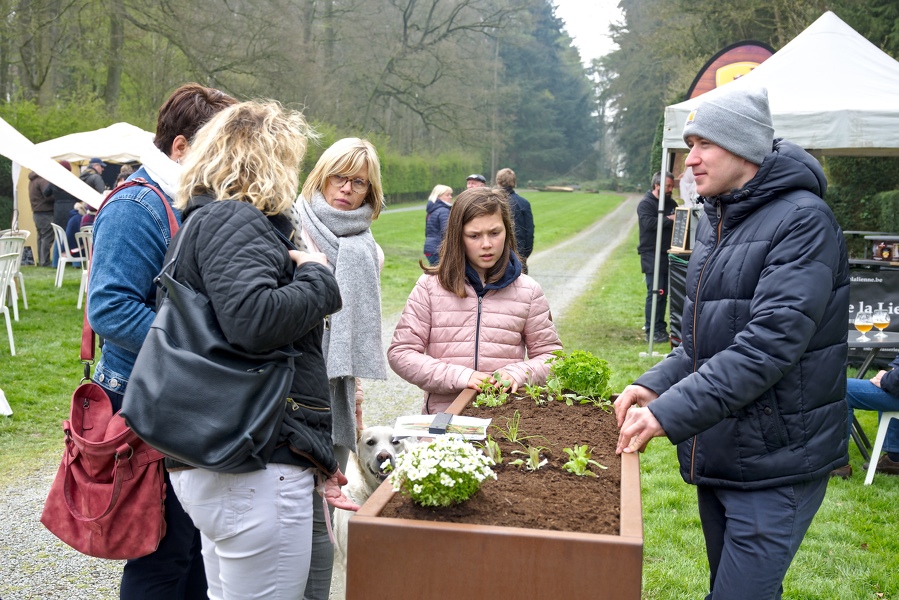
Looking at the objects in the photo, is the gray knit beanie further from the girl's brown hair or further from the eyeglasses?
the eyeglasses

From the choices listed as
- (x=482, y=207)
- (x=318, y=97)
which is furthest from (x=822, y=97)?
(x=318, y=97)

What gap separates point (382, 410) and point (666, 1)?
26.3m

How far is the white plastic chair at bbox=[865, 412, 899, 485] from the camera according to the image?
218 inches

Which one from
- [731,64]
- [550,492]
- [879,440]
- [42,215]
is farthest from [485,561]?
[42,215]

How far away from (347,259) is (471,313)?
1.95 ft

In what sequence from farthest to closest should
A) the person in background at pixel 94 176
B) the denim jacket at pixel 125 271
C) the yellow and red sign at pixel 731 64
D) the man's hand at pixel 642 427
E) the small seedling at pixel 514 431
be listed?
1. the person in background at pixel 94 176
2. the yellow and red sign at pixel 731 64
3. the small seedling at pixel 514 431
4. the denim jacket at pixel 125 271
5. the man's hand at pixel 642 427

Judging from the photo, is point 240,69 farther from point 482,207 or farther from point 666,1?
point 482,207

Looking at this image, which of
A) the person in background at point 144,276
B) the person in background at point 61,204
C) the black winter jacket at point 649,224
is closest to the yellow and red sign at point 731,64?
the black winter jacket at point 649,224

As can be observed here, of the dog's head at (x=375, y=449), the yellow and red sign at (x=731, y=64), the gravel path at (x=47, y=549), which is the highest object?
the yellow and red sign at (x=731, y=64)

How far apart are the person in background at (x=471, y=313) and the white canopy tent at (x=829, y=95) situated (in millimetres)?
4394

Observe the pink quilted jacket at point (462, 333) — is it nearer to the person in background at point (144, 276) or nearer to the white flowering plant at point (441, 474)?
the person in background at point (144, 276)

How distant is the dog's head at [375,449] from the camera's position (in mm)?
3453

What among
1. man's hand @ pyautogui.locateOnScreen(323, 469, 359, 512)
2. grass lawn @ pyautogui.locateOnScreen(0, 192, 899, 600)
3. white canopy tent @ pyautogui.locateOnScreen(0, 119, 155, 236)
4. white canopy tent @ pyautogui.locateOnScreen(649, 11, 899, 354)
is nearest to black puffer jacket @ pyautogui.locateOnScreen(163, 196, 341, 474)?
man's hand @ pyautogui.locateOnScreen(323, 469, 359, 512)

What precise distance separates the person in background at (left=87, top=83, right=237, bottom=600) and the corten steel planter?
0.88 metres
